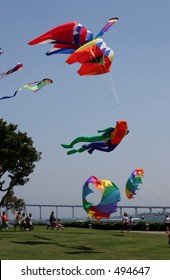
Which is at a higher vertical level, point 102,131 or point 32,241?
point 102,131

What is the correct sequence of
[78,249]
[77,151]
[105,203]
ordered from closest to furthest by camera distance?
[78,249], [105,203], [77,151]

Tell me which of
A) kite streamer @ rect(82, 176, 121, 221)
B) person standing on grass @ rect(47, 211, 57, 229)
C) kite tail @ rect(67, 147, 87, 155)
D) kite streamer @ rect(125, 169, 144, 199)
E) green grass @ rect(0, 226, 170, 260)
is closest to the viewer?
green grass @ rect(0, 226, 170, 260)

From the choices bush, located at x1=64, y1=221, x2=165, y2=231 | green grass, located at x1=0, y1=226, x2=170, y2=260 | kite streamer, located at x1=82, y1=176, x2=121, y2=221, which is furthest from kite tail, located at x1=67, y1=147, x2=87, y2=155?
bush, located at x1=64, y1=221, x2=165, y2=231

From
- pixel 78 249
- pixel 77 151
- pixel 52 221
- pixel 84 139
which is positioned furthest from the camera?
pixel 52 221

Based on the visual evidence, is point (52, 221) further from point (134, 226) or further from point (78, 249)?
point (78, 249)

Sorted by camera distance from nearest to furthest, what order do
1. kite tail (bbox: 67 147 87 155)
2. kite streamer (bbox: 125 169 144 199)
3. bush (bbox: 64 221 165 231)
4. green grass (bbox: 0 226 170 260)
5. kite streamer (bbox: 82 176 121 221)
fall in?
green grass (bbox: 0 226 170 260)
kite streamer (bbox: 82 176 121 221)
kite tail (bbox: 67 147 87 155)
kite streamer (bbox: 125 169 144 199)
bush (bbox: 64 221 165 231)

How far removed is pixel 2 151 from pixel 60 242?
2219cm

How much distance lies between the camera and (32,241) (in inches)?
982

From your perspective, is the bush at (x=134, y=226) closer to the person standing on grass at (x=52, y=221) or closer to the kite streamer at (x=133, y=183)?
the kite streamer at (x=133, y=183)

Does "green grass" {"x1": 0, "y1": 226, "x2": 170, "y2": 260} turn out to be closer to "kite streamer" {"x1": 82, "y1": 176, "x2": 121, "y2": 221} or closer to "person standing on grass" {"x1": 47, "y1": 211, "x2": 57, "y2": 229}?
"kite streamer" {"x1": 82, "y1": 176, "x2": 121, "y2": 221}

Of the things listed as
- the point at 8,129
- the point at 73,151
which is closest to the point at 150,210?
the point at 8,129

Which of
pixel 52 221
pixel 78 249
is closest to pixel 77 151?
pixel 78 249
